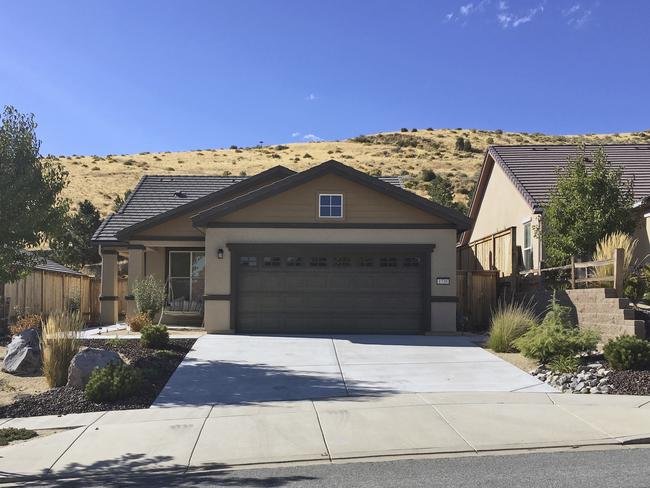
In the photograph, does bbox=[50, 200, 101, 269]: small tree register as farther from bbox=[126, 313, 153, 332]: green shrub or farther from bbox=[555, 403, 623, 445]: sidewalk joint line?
bbox=[555, 403, 623, 445]: sidewalk joint line

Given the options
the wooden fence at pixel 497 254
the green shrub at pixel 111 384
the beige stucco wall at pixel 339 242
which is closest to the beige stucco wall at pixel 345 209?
the beige stucco wall at pixel 339 242

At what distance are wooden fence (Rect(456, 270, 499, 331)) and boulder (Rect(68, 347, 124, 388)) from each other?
454 inches

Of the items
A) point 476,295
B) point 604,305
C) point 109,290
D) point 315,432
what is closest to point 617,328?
point 604,305

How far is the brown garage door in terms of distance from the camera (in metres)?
17.8

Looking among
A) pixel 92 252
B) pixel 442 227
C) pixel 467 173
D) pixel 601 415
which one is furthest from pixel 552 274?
pixel 467 173

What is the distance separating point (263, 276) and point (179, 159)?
61.0 meters

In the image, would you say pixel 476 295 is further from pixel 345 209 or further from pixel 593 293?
pixel 593 293

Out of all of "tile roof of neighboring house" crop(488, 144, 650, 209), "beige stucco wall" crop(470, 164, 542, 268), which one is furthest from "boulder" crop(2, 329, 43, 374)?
"tile roof of neighboring house" crop(488, 144, 650, 209)

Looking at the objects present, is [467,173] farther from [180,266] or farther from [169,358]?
[169,358]

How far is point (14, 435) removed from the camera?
8.34 metres

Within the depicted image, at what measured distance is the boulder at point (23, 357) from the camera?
1269 cm

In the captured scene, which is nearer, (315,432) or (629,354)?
(315,432)

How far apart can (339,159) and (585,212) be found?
56220 millimetres

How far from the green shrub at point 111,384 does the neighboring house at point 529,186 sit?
41.5 ft
